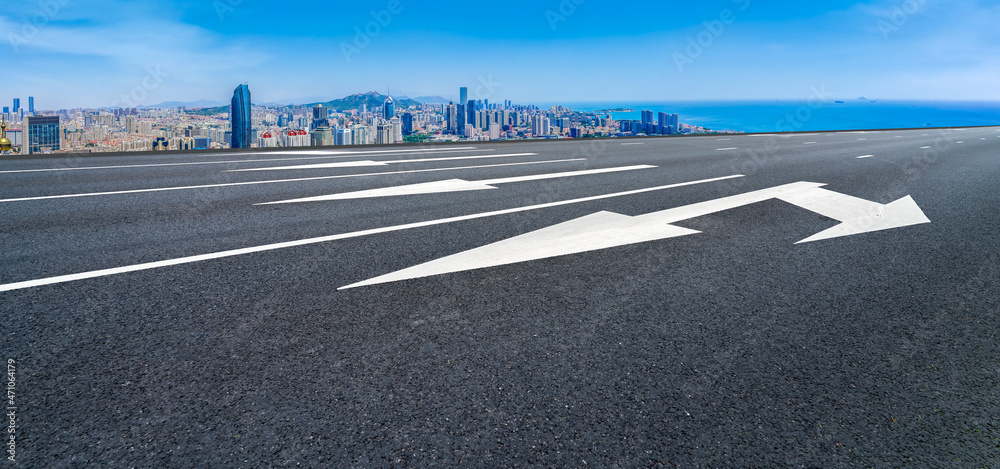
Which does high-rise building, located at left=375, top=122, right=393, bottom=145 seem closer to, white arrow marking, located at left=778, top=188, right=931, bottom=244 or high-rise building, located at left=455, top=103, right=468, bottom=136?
high-rise building, located at left=455, top=103, right=468, bottom=136

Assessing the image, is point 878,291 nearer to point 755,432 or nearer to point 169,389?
point 755,432

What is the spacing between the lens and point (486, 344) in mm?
2564

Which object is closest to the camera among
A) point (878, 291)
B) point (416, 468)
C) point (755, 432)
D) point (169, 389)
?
point (416, 468)

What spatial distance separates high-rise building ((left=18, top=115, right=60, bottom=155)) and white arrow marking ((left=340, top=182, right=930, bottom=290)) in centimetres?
1157

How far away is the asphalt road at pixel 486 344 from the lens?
1.83m

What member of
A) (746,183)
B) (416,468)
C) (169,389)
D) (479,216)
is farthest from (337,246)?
(746,183)

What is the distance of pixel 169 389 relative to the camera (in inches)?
83.1

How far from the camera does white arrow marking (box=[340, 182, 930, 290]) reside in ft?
13.0

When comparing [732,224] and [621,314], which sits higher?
[732,224]

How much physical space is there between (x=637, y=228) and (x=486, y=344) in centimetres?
297

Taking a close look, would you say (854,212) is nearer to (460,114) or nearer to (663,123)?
(663,123)

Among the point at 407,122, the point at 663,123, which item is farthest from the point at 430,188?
the point at 407,122

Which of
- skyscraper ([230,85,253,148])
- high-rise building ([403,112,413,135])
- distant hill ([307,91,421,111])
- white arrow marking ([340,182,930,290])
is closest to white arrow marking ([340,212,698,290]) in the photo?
white arrow marking ([340,182,930,290])

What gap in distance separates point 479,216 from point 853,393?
153 inches
